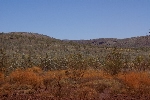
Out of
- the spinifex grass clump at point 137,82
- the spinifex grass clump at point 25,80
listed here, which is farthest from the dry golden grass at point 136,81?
the spinifex grass clump at point 25,80

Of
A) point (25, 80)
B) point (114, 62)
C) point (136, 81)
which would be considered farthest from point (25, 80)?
point (114, 62)

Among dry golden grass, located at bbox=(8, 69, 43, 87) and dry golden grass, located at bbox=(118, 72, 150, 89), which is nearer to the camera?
dry golden grass, located at bbox=(118, 72, 150, 89)

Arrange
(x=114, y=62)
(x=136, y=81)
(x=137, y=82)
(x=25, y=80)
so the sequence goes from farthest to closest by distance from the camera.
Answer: (x=114, y=62), (x=25, y=80), (x=136, y=81), (x=137, y=82)

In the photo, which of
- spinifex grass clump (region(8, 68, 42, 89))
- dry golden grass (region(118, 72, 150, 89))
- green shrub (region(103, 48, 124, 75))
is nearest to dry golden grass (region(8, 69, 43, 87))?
spinifex grass clump (region(8, 68, 42, 89))

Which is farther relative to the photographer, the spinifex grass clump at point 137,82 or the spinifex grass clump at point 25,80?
the spinifex grass clump at point 25,80

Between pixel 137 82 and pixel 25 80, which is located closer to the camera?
Result: pixel 137 82

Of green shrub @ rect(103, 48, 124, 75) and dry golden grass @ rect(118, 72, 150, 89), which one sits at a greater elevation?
green shrub @ rect(103, 48, 124, 75)

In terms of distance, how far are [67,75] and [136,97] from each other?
810cm

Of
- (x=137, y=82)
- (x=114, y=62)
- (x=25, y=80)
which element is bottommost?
(x=25, y=80)

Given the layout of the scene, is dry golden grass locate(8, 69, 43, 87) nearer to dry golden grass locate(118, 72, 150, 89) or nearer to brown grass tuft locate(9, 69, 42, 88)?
brown grass tuft locate(9, 69, 42, 88)

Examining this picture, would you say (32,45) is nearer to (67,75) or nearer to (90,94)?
(67,75)

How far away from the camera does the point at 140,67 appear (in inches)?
1293

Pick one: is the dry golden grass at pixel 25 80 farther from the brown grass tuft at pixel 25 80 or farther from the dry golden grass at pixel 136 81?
the dry golden grass at pixel 136 81

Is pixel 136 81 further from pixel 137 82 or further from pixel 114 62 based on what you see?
pixel 114 62
